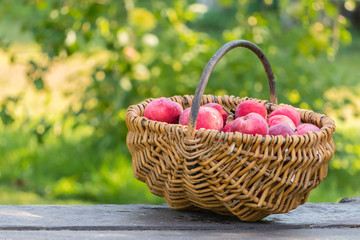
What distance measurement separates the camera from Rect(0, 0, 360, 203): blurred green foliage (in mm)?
2881

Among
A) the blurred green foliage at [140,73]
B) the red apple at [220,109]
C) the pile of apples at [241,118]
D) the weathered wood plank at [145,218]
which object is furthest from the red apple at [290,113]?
the blurred green foliage at [140,73]

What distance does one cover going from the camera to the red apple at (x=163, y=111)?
1.42m

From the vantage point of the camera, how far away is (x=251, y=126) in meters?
1.28

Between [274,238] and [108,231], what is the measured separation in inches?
15.0

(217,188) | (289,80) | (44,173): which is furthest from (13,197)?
(217,188)

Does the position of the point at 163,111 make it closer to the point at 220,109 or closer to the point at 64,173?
the point at 220,109

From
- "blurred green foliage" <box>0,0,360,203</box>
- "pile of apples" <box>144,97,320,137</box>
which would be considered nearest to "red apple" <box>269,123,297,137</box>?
"pile of apples" <box>144,97,320,137</box>

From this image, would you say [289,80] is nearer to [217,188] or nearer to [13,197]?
[13,197]

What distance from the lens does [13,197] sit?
10.0ft

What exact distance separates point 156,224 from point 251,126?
33 cm

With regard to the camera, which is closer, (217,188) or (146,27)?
(217,188)

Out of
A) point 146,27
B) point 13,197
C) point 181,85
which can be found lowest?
point 13,197

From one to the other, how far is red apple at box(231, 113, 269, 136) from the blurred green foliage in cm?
162

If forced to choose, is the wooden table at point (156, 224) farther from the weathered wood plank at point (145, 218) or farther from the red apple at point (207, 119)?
the red apple at point (207, 119)
